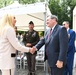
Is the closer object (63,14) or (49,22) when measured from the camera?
(49,22)

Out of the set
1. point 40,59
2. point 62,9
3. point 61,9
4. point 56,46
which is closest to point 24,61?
point 40,59

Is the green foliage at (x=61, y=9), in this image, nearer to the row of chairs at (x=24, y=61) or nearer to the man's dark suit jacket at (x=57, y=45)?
the row of chairs at (x=24, y=61)

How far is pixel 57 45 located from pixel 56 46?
3 cm

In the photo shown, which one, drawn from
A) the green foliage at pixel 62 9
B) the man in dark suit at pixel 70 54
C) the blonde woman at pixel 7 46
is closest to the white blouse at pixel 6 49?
the blonde woman at pixel 7 46

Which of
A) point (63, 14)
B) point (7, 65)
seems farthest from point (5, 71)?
point (63, 14)

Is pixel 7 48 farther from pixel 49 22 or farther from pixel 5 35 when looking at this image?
pixel 49 22

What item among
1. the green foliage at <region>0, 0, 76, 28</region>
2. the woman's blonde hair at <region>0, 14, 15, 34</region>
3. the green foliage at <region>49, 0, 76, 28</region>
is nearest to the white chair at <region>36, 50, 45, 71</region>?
the woman's blonde hair at <region>0, 14, 15, 34</region>

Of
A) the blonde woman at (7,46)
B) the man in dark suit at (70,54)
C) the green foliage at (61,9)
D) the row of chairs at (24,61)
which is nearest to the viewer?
the blonde woman at (7,46)

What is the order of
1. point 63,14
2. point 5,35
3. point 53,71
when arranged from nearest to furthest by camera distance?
point 5,35 → point 53,71 → point 63,14

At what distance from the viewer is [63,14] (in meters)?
37.5

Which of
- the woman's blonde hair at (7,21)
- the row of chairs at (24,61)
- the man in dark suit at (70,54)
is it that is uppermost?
the woman's blonde hair at (7,21)

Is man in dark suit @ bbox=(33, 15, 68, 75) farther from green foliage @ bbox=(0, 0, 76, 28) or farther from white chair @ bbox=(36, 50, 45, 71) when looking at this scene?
green foliage @ bbox=(0, 0, 76, 28)

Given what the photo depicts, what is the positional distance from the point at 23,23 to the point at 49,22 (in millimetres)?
5775

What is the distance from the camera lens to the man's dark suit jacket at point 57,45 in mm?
4680
